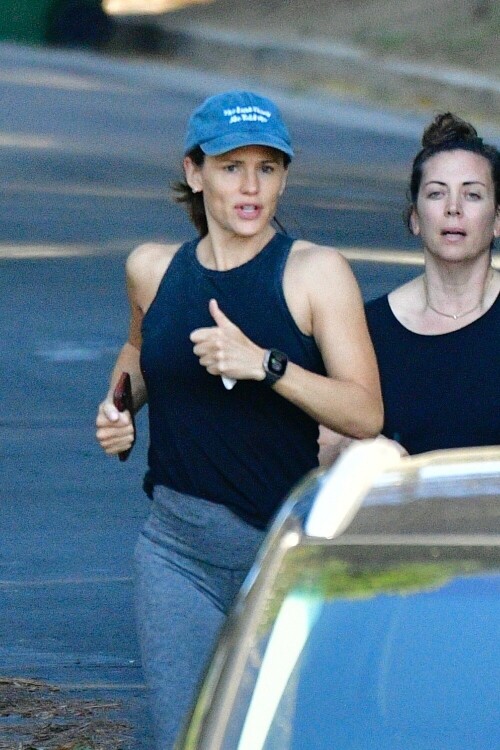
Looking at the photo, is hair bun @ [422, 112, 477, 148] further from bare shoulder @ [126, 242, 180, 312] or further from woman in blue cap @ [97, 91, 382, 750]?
bare shoulder @ [126, 242, 180, 312]

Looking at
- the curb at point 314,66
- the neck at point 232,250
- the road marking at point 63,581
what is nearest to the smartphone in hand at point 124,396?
the neck at point 232,250

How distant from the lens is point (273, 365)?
146 inches

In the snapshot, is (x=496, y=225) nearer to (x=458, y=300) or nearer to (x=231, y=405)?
(x=458, y=300)

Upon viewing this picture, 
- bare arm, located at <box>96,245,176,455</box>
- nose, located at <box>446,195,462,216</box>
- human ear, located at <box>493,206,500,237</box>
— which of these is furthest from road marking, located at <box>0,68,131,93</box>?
bare arm, located at <box>96,245,176,455</box>

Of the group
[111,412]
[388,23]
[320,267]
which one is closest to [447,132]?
[320,267]

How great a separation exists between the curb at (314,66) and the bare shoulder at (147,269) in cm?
1821

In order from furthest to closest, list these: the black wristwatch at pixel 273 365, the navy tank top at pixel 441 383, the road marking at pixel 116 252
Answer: the road marking at pixel 116 252, the navy tank top at pixel 441 383, the black wristwatch at pixel 273 365

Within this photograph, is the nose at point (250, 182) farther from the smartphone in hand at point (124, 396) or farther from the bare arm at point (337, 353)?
the smartphone in hand at point (124, 396)

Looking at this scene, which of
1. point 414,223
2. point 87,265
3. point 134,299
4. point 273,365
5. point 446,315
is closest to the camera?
point 273,365

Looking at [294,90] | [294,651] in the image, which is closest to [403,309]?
[294,651]

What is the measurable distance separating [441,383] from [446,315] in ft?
0.73

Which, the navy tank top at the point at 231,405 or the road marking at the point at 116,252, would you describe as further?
the road marking at the point at 116,252

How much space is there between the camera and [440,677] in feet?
8.63

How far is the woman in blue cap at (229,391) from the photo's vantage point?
3.75 metres
